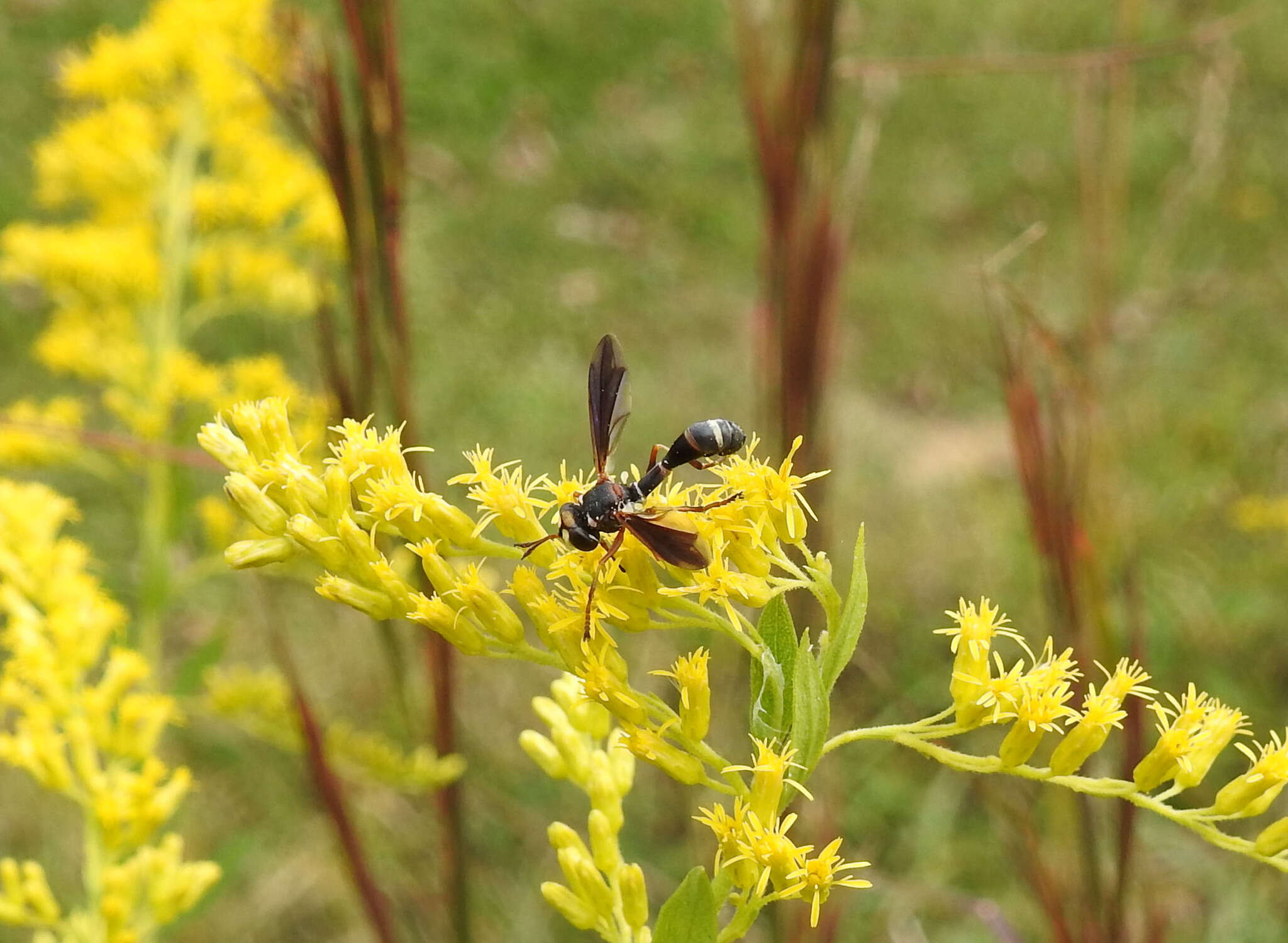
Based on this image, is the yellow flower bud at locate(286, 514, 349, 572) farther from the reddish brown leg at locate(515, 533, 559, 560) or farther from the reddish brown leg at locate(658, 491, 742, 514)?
the reddish brown leg at locate(658, 491, 742, 514)

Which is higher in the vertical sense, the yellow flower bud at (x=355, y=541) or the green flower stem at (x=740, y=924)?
the yellow flower bud at (x=355, y=541)

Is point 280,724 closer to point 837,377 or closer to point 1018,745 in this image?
point 837,377

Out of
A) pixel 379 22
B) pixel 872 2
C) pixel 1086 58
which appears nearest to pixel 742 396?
pixel 872 2

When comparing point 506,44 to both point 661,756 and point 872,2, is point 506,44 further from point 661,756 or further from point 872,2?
point 661,756

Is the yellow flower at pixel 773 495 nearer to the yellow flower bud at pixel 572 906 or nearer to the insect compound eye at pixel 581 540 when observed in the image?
the insect compound eye at pixel 581 540

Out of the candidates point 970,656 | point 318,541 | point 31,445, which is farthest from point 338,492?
point 31,445

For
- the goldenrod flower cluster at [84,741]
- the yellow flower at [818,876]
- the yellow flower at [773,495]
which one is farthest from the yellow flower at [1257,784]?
the goldenrod flower cluster at [84,741]
